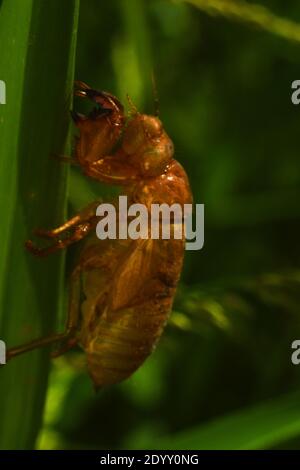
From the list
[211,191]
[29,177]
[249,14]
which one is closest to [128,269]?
[29,177]

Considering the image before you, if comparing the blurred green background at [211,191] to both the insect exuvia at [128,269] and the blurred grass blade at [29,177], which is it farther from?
the blurred grass blade at [29,177]

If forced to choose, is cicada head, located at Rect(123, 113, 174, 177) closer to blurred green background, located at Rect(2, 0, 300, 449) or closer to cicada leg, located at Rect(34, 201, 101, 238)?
cicada leg, located at Rect(34, 201, 101, 238)

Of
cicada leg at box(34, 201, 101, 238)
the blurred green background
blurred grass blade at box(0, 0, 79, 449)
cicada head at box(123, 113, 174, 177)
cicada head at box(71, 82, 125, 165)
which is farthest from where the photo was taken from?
the blurred green background

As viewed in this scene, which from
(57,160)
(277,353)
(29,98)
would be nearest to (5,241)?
(57,160)

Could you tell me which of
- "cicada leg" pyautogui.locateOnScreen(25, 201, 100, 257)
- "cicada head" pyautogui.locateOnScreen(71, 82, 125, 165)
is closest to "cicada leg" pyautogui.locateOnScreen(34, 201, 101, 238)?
"cicada leg" pyautogui.locateOnScreen(25, 201, 100, 257)

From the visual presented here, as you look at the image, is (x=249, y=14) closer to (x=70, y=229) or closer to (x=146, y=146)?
(x=146, y=146)

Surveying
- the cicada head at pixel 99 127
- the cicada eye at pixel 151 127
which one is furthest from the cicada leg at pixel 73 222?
the cicada eye at pixel 151 127

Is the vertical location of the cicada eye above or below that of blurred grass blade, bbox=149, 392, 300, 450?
above
